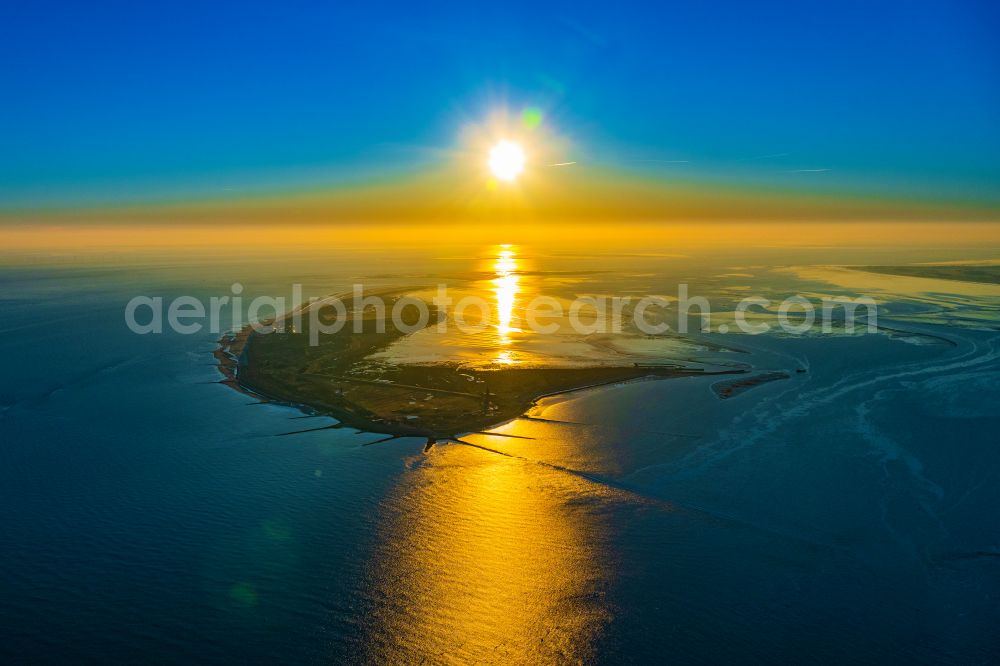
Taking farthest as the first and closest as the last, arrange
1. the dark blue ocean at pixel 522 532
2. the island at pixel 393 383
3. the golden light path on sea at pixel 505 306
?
the golden light path on sea at pixel 505 306, the island at pixel 393 383, the dark blue ocean at pixel 522 532

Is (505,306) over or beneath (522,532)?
over

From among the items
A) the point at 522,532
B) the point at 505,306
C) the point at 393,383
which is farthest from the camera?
the point at 505,306

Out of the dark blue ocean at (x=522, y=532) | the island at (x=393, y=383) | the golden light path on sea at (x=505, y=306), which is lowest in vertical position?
the dark blue ocean at (x=522, y=532)

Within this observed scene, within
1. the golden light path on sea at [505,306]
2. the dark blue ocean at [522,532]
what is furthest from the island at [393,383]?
the golden light path on sea at [505,306]

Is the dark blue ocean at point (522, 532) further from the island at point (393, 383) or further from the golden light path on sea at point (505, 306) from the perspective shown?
the golden light path on sea at point (505, 306)

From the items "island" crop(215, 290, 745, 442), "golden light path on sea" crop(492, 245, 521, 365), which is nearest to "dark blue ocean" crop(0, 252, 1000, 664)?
"island" crop(215, 290, 745, 442)

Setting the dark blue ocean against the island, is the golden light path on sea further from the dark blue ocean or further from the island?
the dark blue ocean

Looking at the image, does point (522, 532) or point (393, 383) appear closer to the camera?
point (522, 532)

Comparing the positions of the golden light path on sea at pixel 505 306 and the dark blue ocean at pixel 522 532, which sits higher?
the golden light path on sea at pixel 505 306

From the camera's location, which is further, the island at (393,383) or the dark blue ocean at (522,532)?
the island at (393,383)

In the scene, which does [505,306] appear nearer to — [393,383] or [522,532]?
[393,383]

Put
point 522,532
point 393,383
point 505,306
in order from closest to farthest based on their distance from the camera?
point 522,532
point 393,383
point 505,306

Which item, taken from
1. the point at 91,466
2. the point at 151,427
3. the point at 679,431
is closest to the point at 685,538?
the point at 679,431

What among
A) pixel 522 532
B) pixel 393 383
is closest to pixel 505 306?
pixel 393 383
